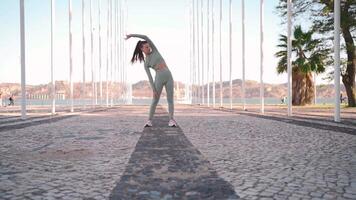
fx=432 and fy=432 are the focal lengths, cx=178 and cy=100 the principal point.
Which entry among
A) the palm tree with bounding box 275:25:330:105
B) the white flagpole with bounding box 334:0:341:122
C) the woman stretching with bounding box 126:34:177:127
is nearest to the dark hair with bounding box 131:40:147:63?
the woman stretching with bounding box 126:34:177:127

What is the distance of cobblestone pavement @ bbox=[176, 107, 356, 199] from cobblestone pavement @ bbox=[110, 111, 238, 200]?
15 centimetres

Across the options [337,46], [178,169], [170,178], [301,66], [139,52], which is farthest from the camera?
[301,66]

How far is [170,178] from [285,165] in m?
1.49

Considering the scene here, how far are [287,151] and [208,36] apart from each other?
3571 centimetres

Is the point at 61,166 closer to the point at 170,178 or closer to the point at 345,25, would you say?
the point at 170,178

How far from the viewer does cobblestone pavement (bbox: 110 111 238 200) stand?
3.48m

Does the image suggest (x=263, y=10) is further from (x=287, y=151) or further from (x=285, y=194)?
(x=285, y=194)

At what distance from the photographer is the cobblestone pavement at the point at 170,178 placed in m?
3.48

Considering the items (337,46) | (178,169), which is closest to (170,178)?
(178,169)

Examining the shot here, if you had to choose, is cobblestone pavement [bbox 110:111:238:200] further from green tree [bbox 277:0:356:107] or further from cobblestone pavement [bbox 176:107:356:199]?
green tree [bbox 277:0:356:107]

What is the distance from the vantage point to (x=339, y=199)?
3.29 m

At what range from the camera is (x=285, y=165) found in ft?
16.0

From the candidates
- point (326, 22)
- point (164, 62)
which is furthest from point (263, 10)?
point (164, 62)

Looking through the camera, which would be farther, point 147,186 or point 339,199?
point 147,186
